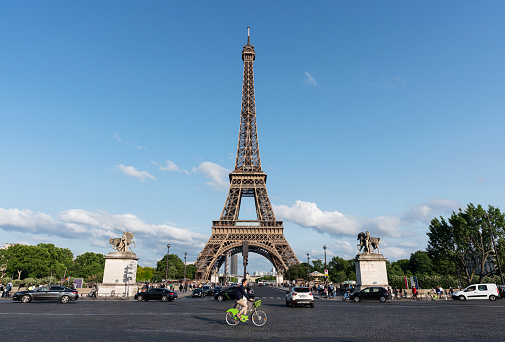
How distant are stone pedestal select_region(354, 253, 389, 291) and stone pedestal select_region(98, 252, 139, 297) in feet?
69.9

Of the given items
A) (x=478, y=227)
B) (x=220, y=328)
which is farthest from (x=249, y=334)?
(x=478, y=227)

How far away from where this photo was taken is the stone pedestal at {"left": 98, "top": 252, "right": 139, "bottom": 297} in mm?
31422

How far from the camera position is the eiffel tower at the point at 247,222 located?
6781cm

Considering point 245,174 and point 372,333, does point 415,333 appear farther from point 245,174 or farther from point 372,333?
point 245,174

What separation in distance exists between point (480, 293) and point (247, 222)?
49.7 meters

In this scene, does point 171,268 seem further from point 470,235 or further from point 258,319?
point 258,319

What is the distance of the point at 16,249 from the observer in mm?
92062

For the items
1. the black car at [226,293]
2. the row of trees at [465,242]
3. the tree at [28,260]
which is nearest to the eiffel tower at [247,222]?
the row of trees at [465,242]

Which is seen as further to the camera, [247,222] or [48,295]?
[247,222]

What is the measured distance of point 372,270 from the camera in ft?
97.0

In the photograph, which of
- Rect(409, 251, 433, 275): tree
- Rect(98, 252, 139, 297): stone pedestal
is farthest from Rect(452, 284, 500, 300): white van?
Rect(409, 251, 433, 275): tree

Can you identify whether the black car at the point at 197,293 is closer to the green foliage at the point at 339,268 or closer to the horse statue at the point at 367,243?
the horse statue at the point at 367,243

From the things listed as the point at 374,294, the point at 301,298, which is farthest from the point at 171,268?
the point at 301,298

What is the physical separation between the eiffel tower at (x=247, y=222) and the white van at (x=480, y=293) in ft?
122
